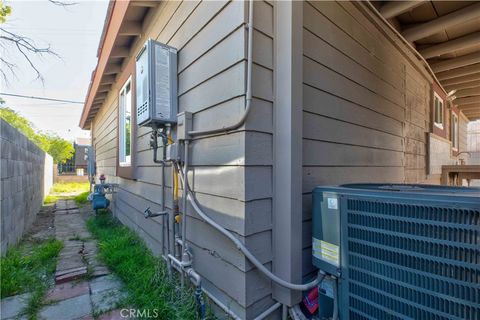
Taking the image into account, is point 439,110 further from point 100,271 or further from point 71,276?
point 71,276

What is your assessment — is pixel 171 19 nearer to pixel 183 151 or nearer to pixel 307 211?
pixel 183 151

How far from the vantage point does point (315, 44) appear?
5.75 feet

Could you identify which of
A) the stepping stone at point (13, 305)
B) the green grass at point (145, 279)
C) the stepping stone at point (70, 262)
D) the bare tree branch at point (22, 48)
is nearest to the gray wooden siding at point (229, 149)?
the green grass at point (145, 279)

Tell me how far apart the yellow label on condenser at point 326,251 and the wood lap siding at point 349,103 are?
14 centimetres

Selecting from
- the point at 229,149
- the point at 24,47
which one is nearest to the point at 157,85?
the point at 229,149

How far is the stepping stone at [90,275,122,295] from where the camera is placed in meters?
2.22

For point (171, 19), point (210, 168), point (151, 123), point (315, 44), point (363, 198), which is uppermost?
point (171, 19)

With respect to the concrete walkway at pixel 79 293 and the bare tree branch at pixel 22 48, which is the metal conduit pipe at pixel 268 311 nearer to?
the concrete walkway at pixel 79 293

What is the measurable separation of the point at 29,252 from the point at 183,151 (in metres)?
2.78

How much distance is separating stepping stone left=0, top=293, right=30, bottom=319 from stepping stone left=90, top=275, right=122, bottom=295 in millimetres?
463

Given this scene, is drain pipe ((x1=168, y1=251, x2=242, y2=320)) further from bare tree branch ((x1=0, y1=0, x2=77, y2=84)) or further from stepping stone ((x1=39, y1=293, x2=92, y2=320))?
bare tree branch ((x1=0, y1=0, x2=77, y2=84))

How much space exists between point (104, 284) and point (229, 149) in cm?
188

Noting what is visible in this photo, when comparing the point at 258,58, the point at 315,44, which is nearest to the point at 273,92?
the point at 258,58

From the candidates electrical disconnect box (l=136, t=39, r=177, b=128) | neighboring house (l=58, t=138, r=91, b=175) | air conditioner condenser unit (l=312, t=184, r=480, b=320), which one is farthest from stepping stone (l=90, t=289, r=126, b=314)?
neighboring house (l=58, t=138, r=91, b=175)
